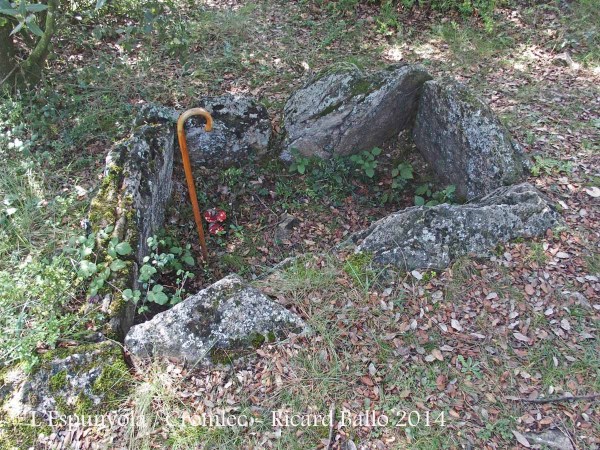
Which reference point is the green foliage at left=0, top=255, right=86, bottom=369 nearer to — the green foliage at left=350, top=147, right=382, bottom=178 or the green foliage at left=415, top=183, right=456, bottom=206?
the green foliage at left=350, top=147, right=382, bottom=178

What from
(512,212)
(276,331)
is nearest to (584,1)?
(512,212)

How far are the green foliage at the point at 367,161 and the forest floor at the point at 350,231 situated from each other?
0.69 ft

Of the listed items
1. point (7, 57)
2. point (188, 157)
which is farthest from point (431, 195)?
point (7, 57)

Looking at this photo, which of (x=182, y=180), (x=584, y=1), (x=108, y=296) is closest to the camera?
(x=108, y=296)

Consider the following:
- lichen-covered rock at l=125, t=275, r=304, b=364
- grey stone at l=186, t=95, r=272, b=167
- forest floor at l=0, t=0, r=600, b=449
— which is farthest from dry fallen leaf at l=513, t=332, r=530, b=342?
grey stone at l=186, t=95, r=272, b=167

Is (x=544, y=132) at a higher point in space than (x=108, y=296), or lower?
lower

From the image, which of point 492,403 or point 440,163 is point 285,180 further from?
point 492,403

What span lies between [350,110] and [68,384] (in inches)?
145

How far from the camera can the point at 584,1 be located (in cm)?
714

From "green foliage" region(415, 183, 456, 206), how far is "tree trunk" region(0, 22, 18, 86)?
4794mm

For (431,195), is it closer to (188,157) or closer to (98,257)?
(188,157)

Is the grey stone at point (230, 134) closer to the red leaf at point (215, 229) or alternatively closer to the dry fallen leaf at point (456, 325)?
the red leaf at point (215, 229)

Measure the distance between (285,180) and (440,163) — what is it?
172cm

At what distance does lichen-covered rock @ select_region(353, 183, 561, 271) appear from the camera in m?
3.63
